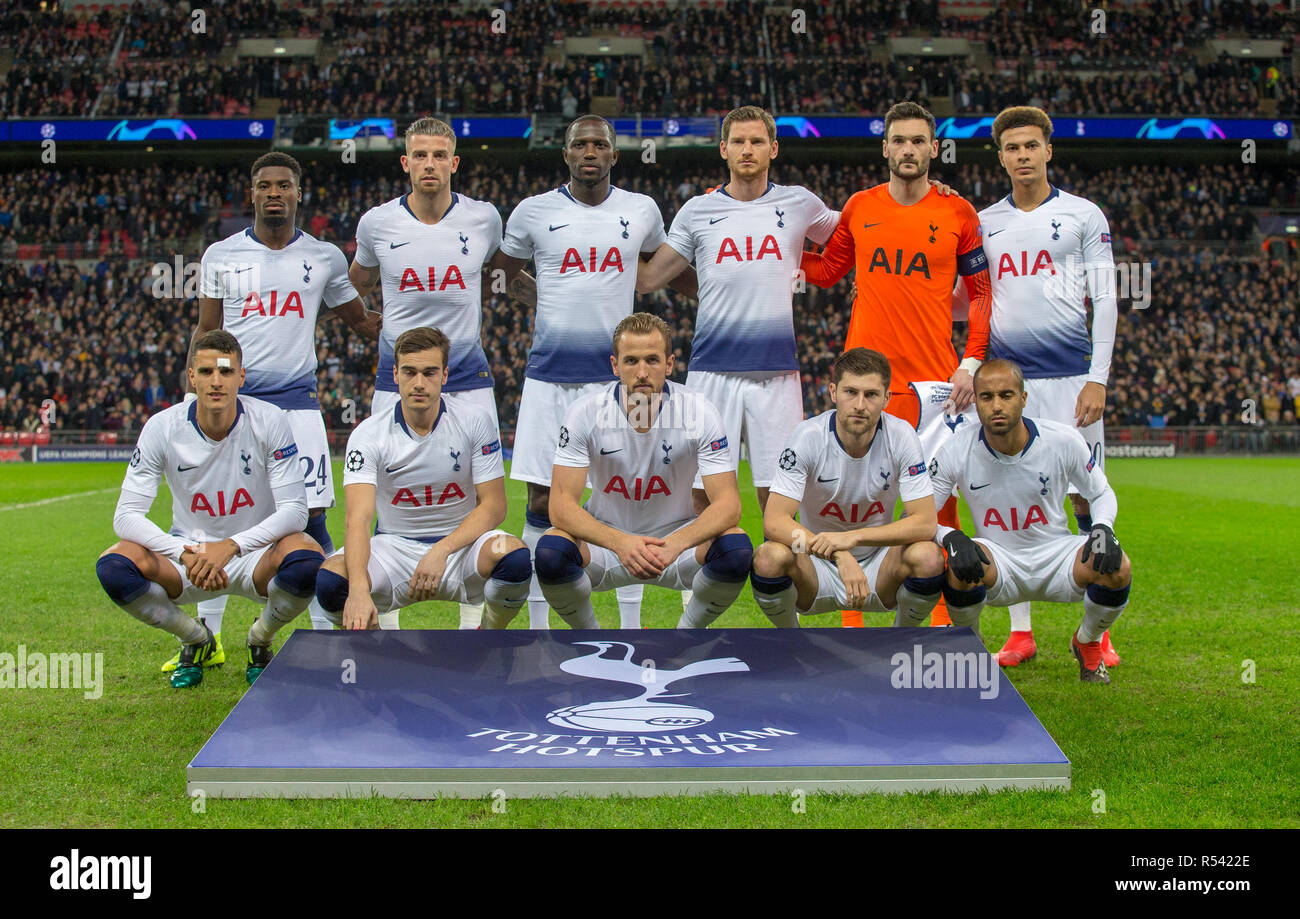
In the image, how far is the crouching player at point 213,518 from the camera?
5.12 m

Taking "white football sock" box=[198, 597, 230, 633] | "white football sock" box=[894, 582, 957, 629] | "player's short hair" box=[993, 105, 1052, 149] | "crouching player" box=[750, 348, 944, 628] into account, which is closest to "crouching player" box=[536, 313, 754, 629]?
"crouching player" box=[750, 348, 944, 628]

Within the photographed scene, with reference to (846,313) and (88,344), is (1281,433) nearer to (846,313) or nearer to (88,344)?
Answer: (846,313)

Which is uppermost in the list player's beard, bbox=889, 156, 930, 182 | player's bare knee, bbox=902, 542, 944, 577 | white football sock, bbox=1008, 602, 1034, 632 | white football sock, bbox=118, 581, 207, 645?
player's beard, bbox=889, 156, 930, 182

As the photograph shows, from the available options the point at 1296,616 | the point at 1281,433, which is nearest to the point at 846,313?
the point at 1281,433

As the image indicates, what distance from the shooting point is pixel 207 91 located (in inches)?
1254

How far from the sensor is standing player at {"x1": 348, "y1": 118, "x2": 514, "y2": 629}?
601 centimetres

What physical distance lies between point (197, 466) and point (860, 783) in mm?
3519

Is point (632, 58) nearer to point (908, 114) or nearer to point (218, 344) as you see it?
point (908, 114)

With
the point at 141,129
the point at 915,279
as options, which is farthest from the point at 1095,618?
the point at 141,129

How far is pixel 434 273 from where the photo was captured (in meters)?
6.05

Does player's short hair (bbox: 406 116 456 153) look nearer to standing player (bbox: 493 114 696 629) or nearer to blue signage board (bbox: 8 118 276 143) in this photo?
standing player (bbox: 493 114 696 629)

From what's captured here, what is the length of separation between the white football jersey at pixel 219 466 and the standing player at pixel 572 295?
4.05 ft

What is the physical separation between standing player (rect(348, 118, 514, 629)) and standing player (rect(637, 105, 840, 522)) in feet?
4.01

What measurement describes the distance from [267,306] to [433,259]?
100 centimetres
